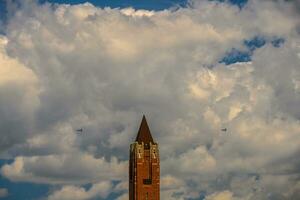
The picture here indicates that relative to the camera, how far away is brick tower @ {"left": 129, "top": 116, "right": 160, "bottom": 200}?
4636 inches

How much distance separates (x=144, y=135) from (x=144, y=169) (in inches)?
281

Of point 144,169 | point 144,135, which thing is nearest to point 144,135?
point 144,135

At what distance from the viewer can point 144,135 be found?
12088 cm

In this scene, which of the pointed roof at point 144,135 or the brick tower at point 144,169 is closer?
the brick tower at point 144,169

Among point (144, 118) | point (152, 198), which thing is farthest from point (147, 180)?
point (144, 118)

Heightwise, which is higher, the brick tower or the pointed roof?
the pointed roof

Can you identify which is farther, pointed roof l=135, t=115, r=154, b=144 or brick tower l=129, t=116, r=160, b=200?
pointed roof l=135, t=115, r=154, b=144

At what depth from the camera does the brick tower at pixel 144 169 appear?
11775 cm

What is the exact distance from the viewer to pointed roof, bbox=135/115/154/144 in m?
120

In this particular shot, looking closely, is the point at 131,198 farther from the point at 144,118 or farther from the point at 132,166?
the point at 144,118

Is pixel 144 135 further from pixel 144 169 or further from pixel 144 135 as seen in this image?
pixel 144 169

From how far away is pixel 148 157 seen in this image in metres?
119

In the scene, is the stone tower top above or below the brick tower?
above

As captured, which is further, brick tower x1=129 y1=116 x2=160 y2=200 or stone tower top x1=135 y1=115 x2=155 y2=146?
stone tower top x1=135 y1=115 x2=155 y2=146
